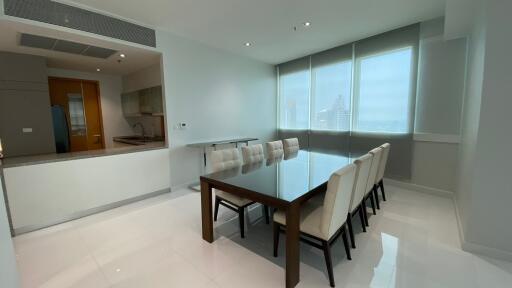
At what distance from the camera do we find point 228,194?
2.53m

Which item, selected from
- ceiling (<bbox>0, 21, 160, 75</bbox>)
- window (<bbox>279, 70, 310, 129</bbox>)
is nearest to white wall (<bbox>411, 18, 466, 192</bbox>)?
window (<bbox>279, 70, 310, 129</bbox>)

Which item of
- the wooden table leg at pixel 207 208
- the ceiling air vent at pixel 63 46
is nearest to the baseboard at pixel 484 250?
the wooden table leg at pixel 207 208

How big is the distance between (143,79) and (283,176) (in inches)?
163

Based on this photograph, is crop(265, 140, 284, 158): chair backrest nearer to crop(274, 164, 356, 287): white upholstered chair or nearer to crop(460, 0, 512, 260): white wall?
crop(274, 164, 356, 287): white upholstered chair

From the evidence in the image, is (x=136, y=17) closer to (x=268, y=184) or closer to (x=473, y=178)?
(x=268, y=184)

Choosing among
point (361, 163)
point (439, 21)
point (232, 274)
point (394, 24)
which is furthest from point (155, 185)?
point (439, 21)

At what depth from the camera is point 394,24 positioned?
11.6 feet

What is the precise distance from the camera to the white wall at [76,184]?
253 centimetres

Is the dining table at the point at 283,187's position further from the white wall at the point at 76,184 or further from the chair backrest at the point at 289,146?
the white wall at the point at 76,184

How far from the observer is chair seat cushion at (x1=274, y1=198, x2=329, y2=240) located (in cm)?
174

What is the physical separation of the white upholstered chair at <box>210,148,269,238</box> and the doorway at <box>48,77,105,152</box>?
154 inches

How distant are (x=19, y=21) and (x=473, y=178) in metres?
4.99

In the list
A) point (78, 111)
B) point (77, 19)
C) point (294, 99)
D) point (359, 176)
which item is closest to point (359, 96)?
point (294, 99)

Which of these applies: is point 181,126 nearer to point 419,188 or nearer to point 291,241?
point 291,241
